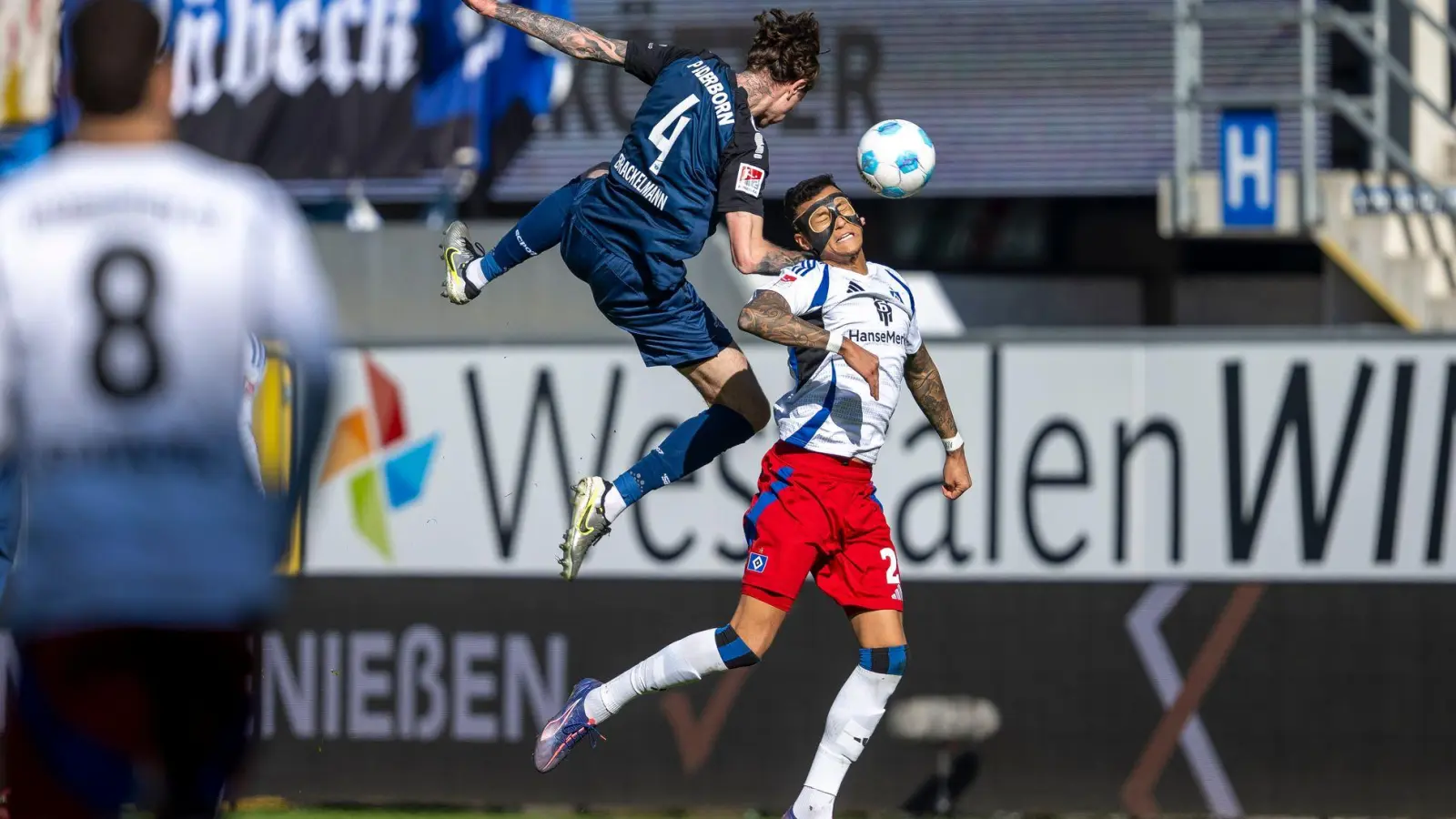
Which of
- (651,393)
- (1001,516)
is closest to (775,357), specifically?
(651,393)

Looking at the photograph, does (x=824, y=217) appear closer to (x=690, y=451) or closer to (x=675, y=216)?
(x=675, y=216)

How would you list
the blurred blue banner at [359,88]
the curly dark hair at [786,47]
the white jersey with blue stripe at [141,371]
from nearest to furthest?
the white jersey with blue stripe at [141,371] < the curly dark hair at [786,47] < the blurred blue banner at [359,88]

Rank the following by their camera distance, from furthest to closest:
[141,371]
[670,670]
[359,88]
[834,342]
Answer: [359,88], [670,670], [834,342], [141,371]

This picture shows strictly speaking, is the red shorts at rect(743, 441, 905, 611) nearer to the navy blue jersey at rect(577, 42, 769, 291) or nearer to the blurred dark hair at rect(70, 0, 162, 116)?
the navy blue jersey at rect(577, 42, 769, 291)

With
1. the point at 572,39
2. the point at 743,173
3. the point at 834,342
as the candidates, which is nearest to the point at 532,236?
the point at 572,39

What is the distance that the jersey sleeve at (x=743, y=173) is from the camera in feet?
24.3

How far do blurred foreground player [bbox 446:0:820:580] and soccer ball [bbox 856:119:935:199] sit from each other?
0.34 metres

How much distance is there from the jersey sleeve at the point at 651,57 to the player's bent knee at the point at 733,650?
2.09 meters

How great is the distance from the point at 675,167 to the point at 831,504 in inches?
54.2

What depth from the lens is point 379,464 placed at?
1131cm

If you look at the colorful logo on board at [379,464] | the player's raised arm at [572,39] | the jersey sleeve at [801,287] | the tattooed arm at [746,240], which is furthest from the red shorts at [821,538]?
the colorful logo on board at [379,464]

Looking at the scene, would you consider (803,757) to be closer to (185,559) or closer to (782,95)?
(782,95)

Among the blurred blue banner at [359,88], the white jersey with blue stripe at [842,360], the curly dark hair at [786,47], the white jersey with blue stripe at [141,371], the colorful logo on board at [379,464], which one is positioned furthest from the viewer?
the blurred blue banner at [359,88]

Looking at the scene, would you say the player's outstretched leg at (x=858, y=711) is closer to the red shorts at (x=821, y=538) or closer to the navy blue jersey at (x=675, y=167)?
the red shorts at (x=821, y=538)
